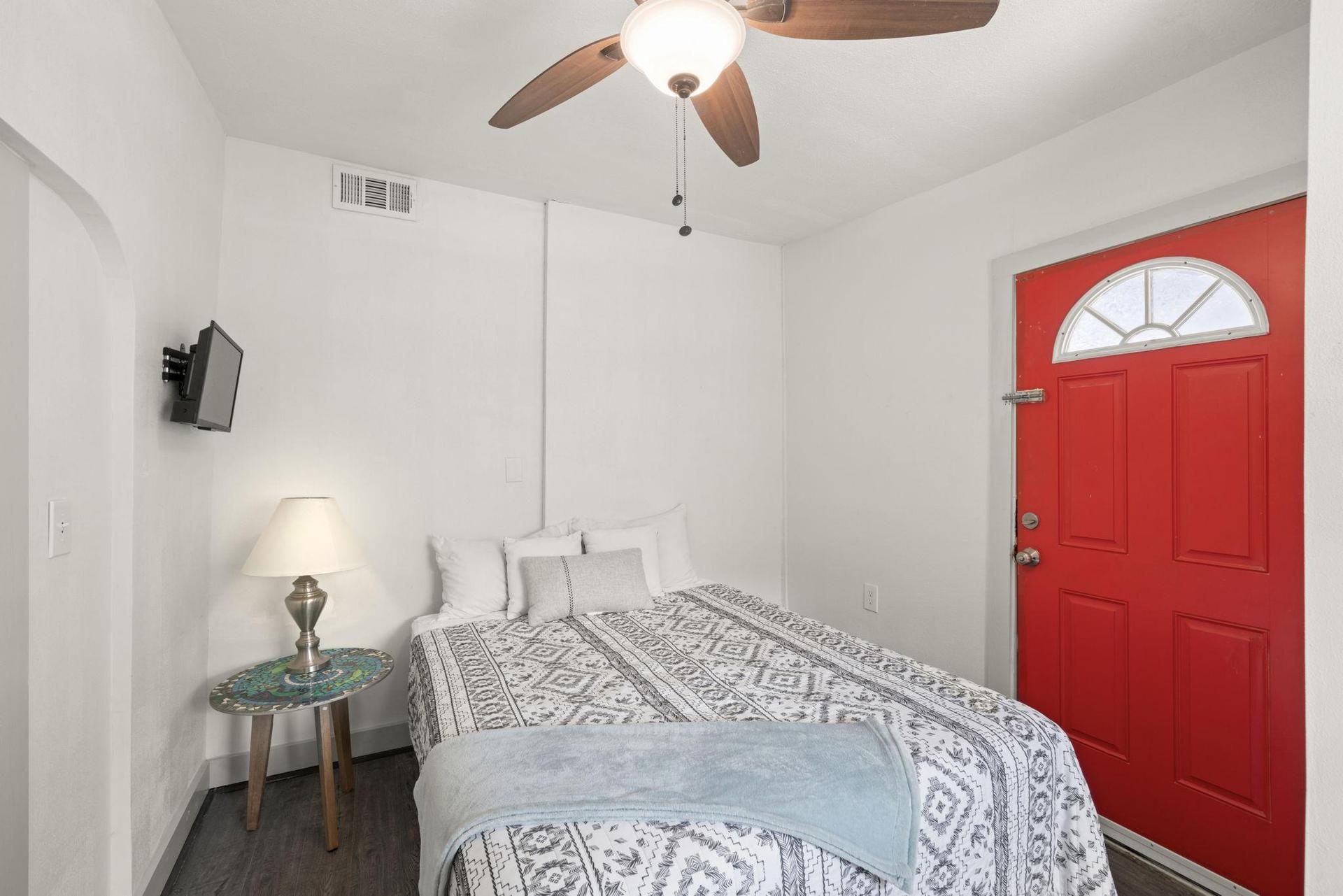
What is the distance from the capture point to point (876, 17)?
4.17 feet

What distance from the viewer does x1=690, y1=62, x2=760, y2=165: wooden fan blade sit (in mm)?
1487

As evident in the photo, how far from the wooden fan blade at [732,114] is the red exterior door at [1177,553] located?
1.45 m

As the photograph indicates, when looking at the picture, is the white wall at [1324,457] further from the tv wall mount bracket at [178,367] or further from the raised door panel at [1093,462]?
the tv wall mount bracket at [178,367]

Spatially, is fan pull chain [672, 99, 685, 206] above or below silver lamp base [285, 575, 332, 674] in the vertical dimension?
above

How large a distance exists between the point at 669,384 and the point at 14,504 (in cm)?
262

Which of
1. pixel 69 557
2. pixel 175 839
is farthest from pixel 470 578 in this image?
pixel 69 557

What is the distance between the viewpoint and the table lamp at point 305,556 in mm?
2207

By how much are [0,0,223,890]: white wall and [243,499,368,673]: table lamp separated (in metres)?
0.25

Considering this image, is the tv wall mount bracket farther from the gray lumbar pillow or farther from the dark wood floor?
the dark wood floor

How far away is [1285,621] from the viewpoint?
180 centimetres

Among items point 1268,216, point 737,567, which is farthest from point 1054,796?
point 737,567

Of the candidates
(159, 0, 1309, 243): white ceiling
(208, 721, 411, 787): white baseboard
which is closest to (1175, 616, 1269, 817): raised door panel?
(159, 0, 1309, 243): white ceiling

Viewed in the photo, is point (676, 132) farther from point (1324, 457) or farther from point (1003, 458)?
point (1324, 457)

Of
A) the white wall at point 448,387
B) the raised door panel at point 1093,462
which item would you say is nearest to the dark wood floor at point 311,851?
the white wall at point 448,387
